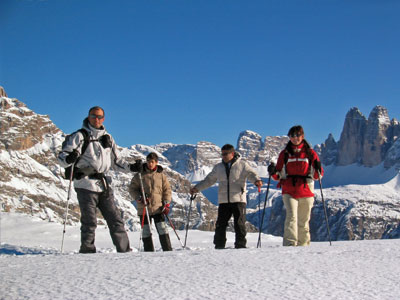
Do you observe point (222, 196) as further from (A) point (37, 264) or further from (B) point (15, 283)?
(B) point (15, 283)

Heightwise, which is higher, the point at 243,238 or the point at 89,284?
the point at 243,238

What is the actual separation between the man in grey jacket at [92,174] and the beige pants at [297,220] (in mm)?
2770

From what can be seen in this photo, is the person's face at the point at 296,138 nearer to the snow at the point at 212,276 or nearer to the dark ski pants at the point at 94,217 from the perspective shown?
the snow at the point at 212,276

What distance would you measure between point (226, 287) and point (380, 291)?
3.96 feet

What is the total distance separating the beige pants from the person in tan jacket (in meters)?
2.65

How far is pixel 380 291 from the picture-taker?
11.7 feet

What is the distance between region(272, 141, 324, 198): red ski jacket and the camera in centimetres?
800

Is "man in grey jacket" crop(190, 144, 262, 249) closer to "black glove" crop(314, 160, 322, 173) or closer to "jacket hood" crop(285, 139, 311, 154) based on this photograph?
"jacket hood" crop(285, 139, 311, 154)

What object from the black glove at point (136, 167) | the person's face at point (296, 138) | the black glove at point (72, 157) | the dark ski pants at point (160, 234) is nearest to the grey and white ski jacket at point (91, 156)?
the black glove at point (72, 157)

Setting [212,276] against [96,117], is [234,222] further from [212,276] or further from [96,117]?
[212,276]

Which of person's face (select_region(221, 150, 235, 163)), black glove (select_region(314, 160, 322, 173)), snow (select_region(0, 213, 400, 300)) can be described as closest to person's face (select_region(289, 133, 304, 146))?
black glove (select_region(314, 160, 322, 173))

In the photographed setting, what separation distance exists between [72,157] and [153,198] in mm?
2684

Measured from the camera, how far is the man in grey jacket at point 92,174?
728cm

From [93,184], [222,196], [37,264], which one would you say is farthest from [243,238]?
[37,264]
